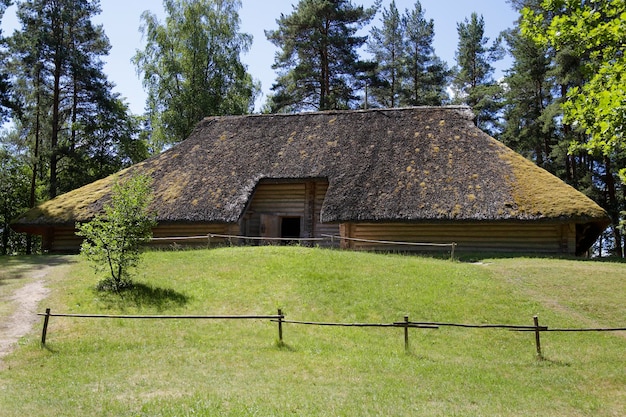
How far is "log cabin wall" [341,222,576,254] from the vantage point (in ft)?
62.6

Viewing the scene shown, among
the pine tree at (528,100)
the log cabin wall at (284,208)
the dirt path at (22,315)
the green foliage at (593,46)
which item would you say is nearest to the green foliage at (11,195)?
the log cabin wall at (284,208)

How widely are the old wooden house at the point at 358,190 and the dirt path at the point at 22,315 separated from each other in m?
4.61

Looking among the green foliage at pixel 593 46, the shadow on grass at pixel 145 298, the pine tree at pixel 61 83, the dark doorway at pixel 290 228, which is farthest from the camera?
the pine tree at pixel 61 83

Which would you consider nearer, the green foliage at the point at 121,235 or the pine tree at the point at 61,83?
the green foliage at the point at 121,235

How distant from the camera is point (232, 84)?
34.4 metres

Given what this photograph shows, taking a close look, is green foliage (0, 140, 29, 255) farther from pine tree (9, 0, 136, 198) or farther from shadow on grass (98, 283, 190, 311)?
shadow on grass (98, 283, 190, 311)

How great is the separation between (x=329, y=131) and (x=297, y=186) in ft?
11.5

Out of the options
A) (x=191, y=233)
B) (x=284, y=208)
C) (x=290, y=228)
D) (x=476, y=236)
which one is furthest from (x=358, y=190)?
(x=191, y=233)

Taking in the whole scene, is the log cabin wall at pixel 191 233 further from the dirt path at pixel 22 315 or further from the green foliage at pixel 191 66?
the green foliage at pixel 191 66

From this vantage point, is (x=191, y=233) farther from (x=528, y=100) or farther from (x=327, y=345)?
(x=528, y=100)

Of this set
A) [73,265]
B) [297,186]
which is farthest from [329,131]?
[73,265]

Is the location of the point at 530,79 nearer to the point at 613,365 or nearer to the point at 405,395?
the point at 613,365

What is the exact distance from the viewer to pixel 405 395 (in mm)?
8297

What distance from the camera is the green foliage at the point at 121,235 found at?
14.4 meters
